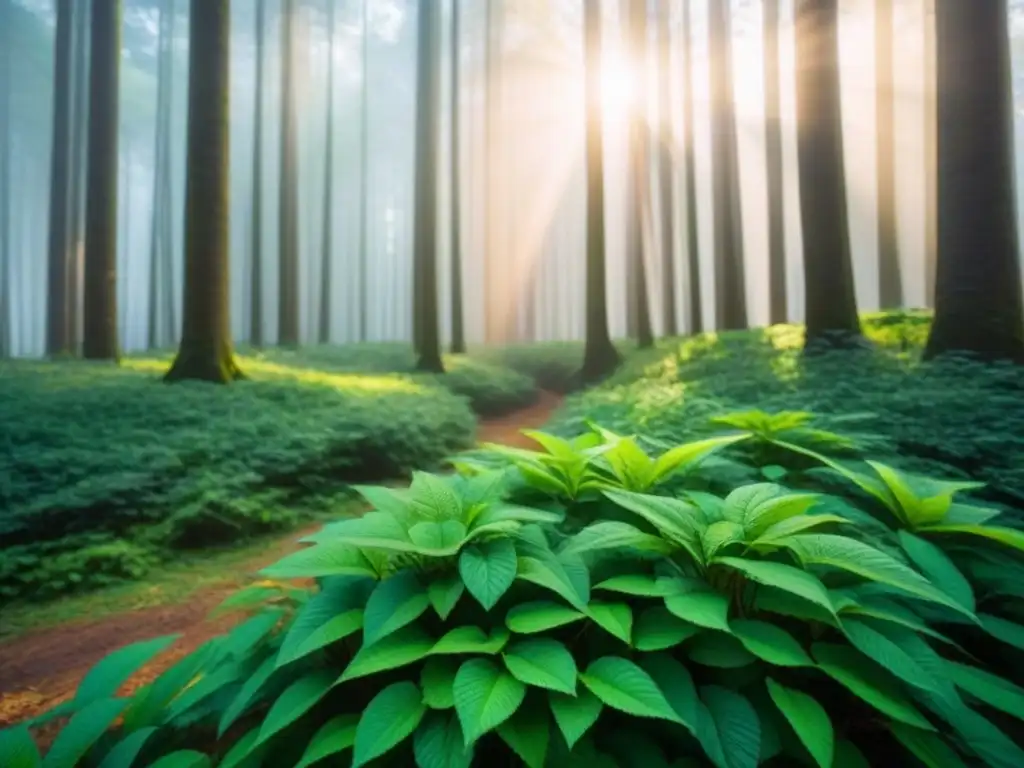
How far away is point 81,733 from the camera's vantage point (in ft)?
4.84

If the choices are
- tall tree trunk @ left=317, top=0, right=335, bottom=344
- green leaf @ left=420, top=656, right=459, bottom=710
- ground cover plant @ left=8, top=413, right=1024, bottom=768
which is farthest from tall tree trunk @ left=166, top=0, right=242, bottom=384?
tall tree trunk @ left=317, top=0, right=335, bottom=344

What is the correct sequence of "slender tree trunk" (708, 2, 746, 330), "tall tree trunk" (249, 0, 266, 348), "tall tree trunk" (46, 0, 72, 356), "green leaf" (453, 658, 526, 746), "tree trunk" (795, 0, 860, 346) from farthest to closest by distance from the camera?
1. "tall tree trunk" (249, 0, 266, 348)
2. "slender tree trunk" (708, 2, 746, 330)
3. "tall tree trunk" (46, 0, 72, 356)
4. "tree trunk" (795, 0, 860, 346)
5. "green leaf" (453, 658, 526, 746)

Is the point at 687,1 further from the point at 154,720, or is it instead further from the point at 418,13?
the point at 154,720

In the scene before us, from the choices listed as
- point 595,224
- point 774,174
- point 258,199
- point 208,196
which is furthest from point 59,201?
point 774,174

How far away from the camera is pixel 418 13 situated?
497 inches

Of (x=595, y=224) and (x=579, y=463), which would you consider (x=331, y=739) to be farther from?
(x=595, y=224)

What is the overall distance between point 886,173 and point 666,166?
5.57 m

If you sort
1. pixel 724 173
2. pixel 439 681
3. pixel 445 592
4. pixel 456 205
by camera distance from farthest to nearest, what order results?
pixel 456 205, pixel 724 173, pixel 445 592, pixel 439 681

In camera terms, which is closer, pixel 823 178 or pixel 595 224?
pixel 823 178

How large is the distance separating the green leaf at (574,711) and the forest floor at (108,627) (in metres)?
2.42

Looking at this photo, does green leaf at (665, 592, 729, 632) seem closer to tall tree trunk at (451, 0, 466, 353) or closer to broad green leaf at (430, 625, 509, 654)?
broad green leaf at (430, 625, 509, 654)

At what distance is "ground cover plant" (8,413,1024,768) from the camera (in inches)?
47.7

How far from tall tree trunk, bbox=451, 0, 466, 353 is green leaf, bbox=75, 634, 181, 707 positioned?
1306 cm

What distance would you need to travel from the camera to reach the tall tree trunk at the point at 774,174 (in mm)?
11883
